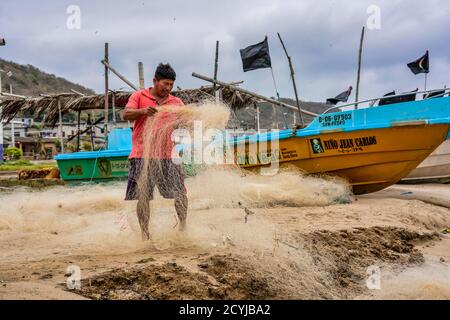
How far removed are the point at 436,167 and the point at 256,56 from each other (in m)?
4.77

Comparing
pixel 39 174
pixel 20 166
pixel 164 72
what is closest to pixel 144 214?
pixel 164 72

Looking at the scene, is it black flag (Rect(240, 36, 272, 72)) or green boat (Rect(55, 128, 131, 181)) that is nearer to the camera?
black flag (Rect(240, 36, 272, 72))

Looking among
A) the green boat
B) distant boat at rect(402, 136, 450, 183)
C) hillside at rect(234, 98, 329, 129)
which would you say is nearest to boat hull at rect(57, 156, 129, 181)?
the green boat

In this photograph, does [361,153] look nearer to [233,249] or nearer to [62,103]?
[233,249]

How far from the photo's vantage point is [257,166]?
9.16 meters

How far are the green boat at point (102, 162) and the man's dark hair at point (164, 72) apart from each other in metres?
6.42

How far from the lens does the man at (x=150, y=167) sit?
14.9 ft

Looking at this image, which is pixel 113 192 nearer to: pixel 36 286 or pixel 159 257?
pixel 159 257

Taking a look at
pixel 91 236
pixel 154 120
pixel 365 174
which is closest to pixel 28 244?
pixel 91 236

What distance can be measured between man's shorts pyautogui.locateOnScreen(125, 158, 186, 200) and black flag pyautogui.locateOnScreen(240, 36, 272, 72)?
5.72 meters

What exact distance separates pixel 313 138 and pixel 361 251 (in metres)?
4.20

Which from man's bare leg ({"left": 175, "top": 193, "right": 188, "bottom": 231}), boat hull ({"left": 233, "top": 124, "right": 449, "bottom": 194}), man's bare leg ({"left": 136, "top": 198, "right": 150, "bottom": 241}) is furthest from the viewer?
boat hull ({"left": 233, "top": 124, "right": 449, "bottom": 194})

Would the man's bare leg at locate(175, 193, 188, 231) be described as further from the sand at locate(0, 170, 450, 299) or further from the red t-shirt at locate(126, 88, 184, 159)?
the red t-shirt at locate(126, 88, 184, 159)

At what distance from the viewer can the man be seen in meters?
4.53
